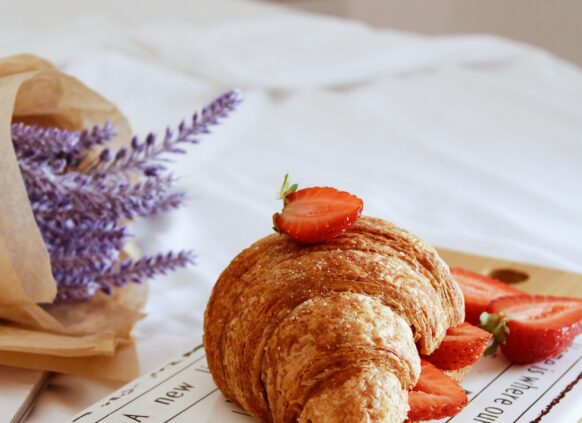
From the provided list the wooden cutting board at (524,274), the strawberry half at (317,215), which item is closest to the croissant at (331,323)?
the strawberry half at (317,215)

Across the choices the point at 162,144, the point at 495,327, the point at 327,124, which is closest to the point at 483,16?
the point at 327,124

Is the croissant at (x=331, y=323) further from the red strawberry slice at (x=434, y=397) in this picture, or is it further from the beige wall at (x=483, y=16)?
the beige wall at (x=483, y=16)

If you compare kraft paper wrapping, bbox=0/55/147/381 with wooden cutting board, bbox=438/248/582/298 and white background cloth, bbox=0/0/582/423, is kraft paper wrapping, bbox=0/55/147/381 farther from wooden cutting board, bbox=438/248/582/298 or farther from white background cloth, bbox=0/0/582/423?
wooden cutting board, bbox=438/248/582/298

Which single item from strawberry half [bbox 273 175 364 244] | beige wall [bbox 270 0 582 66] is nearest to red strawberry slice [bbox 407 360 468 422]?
strawberry half [bbox 273 175 364 244]

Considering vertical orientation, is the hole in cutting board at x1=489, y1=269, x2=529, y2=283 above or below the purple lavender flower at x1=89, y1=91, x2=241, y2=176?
below

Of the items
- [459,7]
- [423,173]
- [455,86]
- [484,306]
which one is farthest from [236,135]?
[459,7]

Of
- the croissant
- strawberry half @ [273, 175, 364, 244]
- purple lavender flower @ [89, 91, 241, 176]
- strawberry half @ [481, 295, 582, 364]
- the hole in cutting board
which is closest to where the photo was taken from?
the croissant
